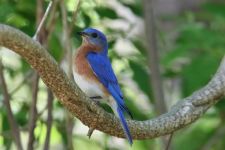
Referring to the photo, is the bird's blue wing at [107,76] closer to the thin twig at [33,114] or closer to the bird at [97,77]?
the bird at [97,77]

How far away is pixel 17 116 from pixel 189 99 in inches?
67.2

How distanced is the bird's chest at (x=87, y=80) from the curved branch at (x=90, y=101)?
53cm

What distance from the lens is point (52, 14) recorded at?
5.00m

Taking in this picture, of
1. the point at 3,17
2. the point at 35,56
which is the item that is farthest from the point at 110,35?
the point at 35,56

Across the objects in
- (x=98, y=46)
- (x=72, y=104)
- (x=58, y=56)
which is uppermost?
(x=72, y=104)

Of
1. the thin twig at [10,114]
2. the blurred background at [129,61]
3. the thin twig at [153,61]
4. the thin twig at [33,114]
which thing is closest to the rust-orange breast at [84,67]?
the blurred background at [129,61]

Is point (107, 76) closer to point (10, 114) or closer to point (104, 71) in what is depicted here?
point (104, 71)

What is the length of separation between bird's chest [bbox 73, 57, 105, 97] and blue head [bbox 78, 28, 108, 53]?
381 millimetres

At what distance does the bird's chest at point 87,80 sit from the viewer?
15.2 feet

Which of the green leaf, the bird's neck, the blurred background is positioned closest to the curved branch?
the bird's neck

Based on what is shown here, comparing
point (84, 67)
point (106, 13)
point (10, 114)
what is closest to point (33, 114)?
point (10, 114)

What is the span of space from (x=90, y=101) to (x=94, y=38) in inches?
56.3

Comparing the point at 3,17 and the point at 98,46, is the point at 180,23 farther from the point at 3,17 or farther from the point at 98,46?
the point at 3,17

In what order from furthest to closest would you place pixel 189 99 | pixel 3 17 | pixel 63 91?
pixel 3 17 → pixel 189 99 → pixel 63 91
